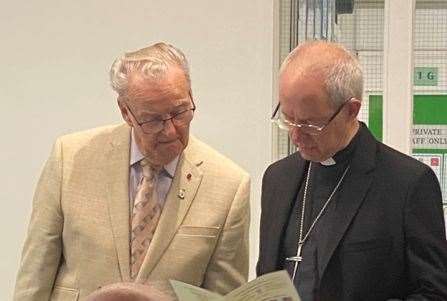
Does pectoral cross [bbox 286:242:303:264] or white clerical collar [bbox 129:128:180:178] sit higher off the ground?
white clerical collar [bbox 129:128:180:178]

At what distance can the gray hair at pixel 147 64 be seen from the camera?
2268 mm

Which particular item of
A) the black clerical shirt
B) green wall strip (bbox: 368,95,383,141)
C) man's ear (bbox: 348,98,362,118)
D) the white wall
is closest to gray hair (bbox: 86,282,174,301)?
the black clerical shirt

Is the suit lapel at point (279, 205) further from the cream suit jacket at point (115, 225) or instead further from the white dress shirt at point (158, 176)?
the white dress shirt at point (158, 176)

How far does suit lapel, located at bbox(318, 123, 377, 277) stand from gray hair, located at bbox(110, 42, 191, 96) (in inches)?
20.5

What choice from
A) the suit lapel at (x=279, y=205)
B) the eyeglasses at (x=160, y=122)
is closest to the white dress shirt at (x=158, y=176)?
the eyeglasses at (x=160, y=122)

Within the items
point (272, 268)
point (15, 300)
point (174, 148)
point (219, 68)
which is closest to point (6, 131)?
point (219, 68)

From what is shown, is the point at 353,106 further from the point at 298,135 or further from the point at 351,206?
the point at 351,206

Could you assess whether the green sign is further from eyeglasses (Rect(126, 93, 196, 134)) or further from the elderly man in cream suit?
eyeglasses (Rect(126, 93, 196, 134))

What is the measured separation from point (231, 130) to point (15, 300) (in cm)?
140

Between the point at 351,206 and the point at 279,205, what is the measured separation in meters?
0.23

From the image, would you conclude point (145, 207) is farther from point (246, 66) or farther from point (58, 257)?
point (246, 66)

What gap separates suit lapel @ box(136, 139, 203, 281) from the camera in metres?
2.35

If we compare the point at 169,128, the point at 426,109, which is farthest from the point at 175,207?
the point at 426,109

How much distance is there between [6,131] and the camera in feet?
12.3
